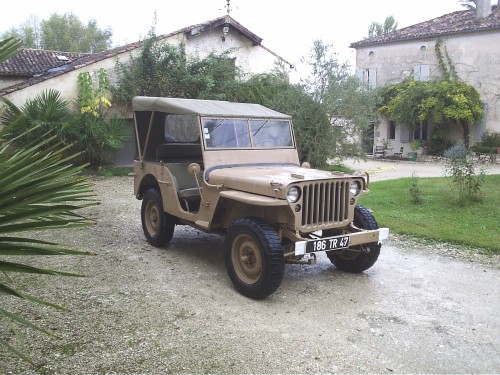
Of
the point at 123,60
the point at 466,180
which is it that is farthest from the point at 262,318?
the point at 123,60

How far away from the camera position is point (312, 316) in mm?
4543

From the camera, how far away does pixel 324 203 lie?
5078mm

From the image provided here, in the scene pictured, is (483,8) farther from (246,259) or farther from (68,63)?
(246,259)

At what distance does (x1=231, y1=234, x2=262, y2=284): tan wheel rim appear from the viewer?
194 inches

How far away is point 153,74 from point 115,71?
1.48m

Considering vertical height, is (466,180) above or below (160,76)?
below

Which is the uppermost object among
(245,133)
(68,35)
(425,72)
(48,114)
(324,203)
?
(68,35)

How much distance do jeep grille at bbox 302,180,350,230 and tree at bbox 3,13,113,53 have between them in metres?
41.0

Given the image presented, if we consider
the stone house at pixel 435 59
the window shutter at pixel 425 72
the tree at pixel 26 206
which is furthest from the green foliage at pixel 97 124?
the window shutter at pixel 425 72

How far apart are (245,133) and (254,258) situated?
2024mm

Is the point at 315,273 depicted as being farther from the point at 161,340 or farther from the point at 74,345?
the point at 74,345

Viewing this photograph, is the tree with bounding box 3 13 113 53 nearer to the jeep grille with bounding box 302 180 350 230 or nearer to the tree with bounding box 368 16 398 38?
the tree with bounding box 368 16 398 38

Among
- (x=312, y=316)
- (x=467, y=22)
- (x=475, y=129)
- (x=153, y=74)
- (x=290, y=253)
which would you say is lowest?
(x=312, y=316)

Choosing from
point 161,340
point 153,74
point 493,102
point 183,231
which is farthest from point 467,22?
point 161,340
